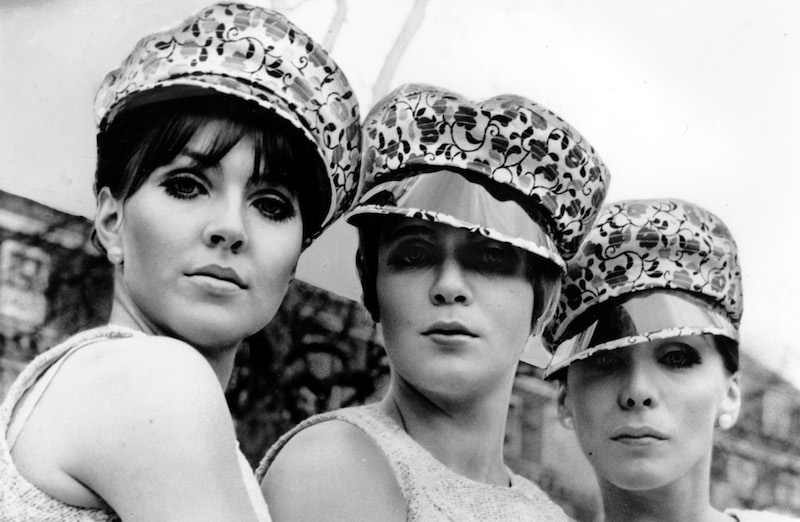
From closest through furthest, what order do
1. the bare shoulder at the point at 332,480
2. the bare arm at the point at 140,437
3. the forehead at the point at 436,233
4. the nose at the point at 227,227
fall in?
the bare arm at the point at 140,437 < the nose at the point at 227,227 < the bare shoulder at the point at 332,480 < the forehead at the point at 436,233

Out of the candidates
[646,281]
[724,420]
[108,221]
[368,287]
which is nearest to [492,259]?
[368,287]

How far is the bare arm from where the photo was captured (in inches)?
38.6

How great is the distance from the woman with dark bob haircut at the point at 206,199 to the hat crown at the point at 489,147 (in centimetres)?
9

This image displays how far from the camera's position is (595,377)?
189 centimetres

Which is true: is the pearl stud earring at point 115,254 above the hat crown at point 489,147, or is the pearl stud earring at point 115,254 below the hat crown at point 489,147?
below

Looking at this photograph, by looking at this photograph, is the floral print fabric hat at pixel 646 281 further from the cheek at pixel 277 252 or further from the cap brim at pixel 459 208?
the cheek at pixel 277 252

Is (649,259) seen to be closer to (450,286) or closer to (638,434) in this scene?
(638,434)

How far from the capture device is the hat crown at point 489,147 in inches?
60.3

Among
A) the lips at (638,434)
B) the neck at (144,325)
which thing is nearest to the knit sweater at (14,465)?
the neck at (144,325)

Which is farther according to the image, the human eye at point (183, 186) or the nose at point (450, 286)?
the nose at point (450, 286)

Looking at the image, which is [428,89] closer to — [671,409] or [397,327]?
[397,327]

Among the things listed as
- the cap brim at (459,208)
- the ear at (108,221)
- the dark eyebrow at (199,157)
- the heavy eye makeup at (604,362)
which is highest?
the cap brim at (459,208)

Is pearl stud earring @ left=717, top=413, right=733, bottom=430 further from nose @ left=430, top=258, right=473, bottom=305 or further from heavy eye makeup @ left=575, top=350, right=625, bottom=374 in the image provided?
nose @ left=430, top=258, right=473, bottom=305

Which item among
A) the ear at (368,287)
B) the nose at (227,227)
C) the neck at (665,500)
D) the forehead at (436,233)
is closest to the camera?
the nose at (227,227)
